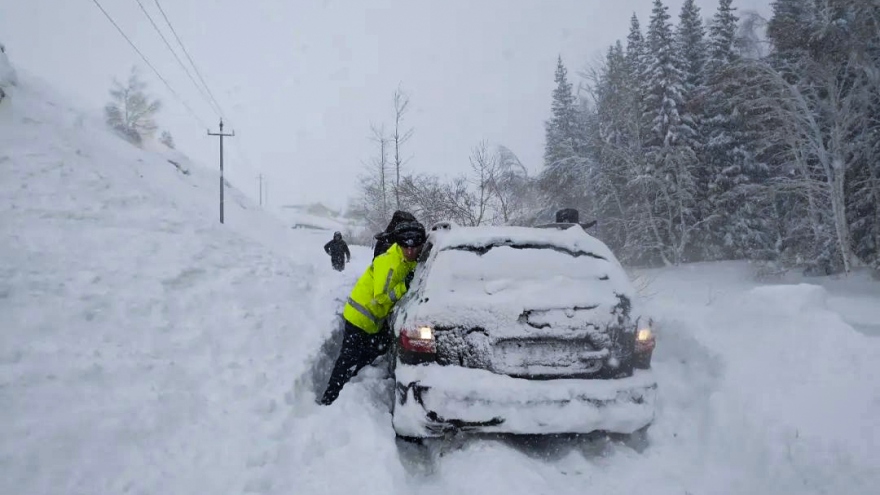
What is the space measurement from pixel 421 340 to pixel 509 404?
701mm

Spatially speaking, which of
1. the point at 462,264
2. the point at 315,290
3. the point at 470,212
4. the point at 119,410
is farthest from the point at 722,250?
the point at 119,410

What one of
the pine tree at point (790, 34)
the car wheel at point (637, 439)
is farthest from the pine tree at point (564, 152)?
the car wheel at point (637, 439)

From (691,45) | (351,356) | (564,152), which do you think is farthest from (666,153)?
(351,356)

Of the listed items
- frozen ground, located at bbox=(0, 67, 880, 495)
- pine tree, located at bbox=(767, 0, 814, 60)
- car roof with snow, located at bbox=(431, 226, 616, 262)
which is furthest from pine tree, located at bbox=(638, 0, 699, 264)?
car roof with snow, located at bbox=(431, 226, 616, 262)

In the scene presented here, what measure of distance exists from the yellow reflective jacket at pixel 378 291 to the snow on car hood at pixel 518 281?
46cm

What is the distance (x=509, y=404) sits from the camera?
2859mm

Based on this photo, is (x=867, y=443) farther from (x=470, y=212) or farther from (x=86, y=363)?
(x=470, y=212)

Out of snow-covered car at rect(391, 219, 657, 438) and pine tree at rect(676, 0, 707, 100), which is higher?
pine tree at rect(676, 0, 707, 100)

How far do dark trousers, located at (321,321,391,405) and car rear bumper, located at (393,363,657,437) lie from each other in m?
1.04

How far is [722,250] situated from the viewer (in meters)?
26.4

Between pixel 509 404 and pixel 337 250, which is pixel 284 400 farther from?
pixel 337 250

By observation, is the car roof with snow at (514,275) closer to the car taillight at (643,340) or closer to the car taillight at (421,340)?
the car taillight at (421,340)

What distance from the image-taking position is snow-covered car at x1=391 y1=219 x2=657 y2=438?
2869 mm

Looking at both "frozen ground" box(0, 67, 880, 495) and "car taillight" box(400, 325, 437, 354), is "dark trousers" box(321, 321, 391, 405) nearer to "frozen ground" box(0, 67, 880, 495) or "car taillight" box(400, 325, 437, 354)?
"frozen ground" box(0, 67, 880, 495)
